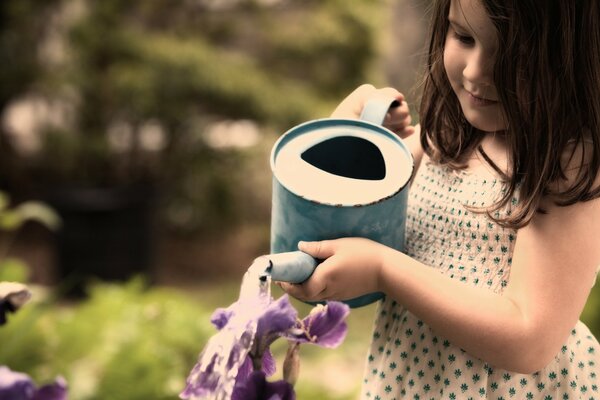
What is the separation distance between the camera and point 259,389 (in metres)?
0.63

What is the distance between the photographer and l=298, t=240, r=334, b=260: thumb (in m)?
0.81

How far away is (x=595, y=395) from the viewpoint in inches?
37.0

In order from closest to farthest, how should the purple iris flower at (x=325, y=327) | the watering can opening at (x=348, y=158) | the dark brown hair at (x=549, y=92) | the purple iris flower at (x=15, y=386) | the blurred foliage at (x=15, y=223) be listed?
the purple iris flower at (x=15, y=386) < the purple iris flower at (x=325, y=327) < the dark brown hair at (x=549, y=92) < the watering can opening at (x=348, y=158) < the blurred foliage at (x=15, y=223)

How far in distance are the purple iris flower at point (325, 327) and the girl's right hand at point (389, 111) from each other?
36cm

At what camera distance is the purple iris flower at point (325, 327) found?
68 centimetres

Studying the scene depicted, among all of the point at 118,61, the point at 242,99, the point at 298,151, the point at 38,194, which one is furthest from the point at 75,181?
the point at 298,151

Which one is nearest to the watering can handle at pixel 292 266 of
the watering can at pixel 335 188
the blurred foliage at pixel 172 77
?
the watering can at pixel 335 188

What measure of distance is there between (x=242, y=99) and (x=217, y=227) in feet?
2.45

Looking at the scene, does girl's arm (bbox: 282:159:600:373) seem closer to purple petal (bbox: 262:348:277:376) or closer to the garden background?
purple petal (bbox: 262:348:277:376)

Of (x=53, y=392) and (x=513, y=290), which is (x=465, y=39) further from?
(x=53, y=392)

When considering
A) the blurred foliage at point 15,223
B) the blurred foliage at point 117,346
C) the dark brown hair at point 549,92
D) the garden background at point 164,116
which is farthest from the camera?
the garden background at point 164,116

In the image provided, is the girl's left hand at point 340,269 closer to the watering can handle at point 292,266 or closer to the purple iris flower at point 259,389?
the watering can handle at point 292,266

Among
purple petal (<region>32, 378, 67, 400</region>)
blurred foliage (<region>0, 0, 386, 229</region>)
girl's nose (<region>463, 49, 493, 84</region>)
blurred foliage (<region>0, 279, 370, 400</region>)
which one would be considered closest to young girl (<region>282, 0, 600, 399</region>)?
girl's nose (<region>463, 49, 493, 84</region>)

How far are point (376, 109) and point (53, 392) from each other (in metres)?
0.50
